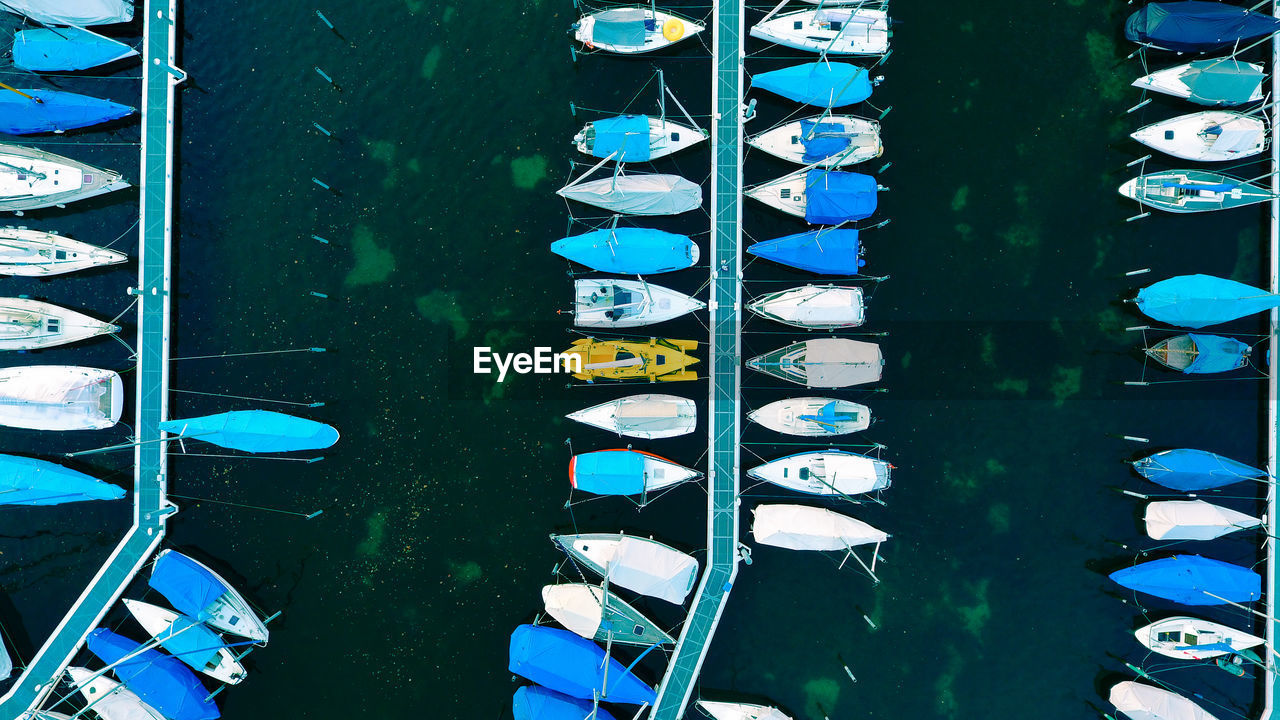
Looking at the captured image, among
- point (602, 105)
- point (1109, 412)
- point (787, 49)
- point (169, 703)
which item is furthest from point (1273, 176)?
point (169, 703)

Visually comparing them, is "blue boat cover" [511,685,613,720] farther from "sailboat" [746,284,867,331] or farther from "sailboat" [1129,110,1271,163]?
"sailboat" [1129,110,1271,163]

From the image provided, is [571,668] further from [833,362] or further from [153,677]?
[153,677]

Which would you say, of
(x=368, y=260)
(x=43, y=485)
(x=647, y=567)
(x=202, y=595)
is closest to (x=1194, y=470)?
(x=647, y=567)

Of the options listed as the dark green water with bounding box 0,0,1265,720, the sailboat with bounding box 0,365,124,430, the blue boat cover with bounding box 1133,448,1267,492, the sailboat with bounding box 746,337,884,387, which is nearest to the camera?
the sailboat with bounding box 0,365,124,430

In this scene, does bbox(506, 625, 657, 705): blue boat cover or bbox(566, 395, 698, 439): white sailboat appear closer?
bbox(506, 625, 657, 705): blue boat cover

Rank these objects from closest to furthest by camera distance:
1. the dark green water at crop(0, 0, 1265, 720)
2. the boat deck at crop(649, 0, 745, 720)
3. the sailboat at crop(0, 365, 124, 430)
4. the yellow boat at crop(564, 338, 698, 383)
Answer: the sailboat at crop(0, 365, 124, 430), the yellow boat at crop(564, 338, 698, 383), the boat deck at crop(649, 0, 745, 720), the dark green water at crop(0, 0, 1265, 720)

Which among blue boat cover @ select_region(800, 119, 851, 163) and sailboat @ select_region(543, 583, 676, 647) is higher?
blue boat cover @ select_region(800, 119, 851, 163)

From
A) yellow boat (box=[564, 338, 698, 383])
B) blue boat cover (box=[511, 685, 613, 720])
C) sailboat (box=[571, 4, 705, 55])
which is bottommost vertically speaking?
blue boat cover (box=[511, 685, 613, 720])

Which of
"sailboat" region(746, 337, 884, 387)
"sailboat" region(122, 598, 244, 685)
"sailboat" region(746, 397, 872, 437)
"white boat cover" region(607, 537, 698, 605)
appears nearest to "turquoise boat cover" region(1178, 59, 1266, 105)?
"sailboat" region(746, 337, 884, 387)

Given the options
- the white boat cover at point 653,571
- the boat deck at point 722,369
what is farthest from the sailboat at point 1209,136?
the white boat cover at point 653,571
